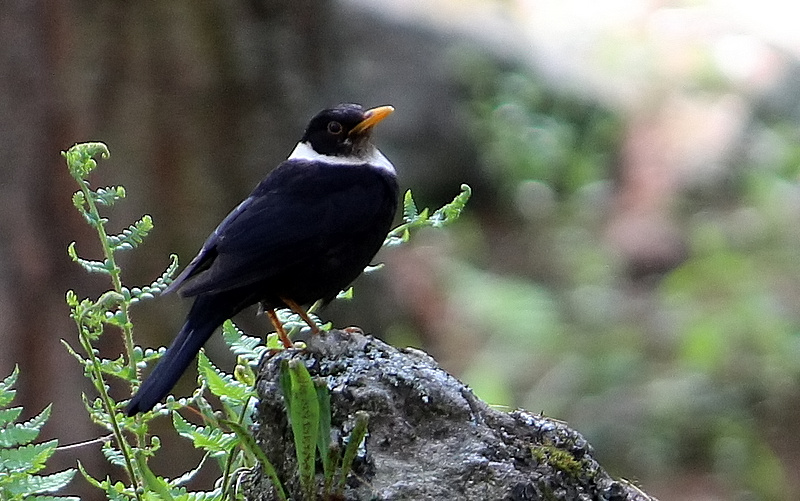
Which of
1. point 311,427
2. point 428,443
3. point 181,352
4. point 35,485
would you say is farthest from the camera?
point 181,352

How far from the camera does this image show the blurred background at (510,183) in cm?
489

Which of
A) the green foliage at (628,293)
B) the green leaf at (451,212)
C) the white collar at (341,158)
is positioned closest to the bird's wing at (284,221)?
the white collar at (341,158)

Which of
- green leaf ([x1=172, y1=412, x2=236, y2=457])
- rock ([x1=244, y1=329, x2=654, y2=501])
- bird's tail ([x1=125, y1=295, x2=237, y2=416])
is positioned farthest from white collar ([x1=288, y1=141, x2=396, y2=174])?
green leaf ([x1=172, y1=412, x2=236, y2=457])

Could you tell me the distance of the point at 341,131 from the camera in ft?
12.1

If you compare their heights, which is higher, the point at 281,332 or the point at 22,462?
the point at 281,332

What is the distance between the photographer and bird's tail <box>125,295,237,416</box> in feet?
6.72

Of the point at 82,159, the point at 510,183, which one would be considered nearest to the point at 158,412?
the point at 82,159

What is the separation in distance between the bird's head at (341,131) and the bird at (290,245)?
16 cm

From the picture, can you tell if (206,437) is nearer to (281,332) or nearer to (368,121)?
(281,332)

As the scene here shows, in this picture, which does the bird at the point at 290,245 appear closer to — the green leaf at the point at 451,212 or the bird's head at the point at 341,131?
the bird's head at the point at 341,131

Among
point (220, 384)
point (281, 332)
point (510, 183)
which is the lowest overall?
point (220, 384)

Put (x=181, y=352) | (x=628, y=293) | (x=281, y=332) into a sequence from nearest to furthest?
→ 1. (x=181, y=352)
2. (x=281, y=332)
3. (x=628, y=293)

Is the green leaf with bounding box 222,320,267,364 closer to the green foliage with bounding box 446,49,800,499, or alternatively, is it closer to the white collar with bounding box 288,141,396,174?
the white collar with bounding box 288,141,396,174

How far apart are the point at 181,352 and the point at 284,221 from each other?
66 cm
